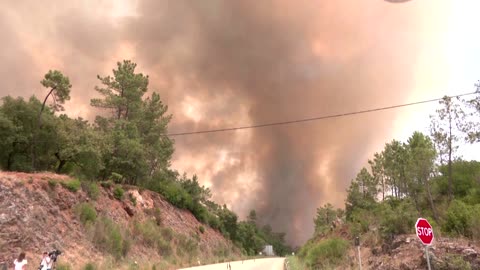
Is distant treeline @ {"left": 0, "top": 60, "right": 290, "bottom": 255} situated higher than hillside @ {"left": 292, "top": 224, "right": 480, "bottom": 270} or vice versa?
distant treeline @ {"left": 0, "top": 60, "right": 290, "bottom": 255}

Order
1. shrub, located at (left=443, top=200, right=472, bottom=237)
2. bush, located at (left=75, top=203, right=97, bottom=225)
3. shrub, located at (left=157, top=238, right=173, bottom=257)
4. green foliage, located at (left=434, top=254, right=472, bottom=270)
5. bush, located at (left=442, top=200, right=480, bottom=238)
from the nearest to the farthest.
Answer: green foliage, located at (left=434, top=254, right=472, bottom=270) < bush, located at (left=442, top=200, right=480, bottom=238) < shrub, located at (left=443, top=200, right=472, bottom=237) < bush, located at (left=75, top=203, right=97, bottom=225) < shrub, located at (left=157, top=238, right=173, bottom=257)

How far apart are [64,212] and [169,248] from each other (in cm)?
1559

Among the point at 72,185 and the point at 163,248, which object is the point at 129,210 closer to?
the point at 163,248

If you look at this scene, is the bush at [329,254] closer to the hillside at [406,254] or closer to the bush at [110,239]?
the hillside at [406,254]

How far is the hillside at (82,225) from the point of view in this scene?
24.9 metres

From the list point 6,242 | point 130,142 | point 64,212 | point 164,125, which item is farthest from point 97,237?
point 164,125

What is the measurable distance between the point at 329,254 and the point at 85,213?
68.6 ft

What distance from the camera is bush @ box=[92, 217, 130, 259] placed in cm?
3103

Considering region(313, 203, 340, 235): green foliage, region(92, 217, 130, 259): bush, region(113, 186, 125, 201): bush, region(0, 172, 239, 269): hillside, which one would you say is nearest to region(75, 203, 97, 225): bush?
region(0, 172, 239, 269): hillside

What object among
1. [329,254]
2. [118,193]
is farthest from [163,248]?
[329,254]

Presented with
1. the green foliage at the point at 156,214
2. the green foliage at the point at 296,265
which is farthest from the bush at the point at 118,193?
the green foliage at the point at 296,265

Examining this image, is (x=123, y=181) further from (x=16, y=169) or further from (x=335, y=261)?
(x=335, y=261)

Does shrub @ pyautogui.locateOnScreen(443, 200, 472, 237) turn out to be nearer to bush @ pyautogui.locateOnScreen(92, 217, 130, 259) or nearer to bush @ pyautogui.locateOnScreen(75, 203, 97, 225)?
bush @ pyautogui.locateOnScreen(92, 217, 130, 259)

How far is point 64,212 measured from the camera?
30.7 metres
